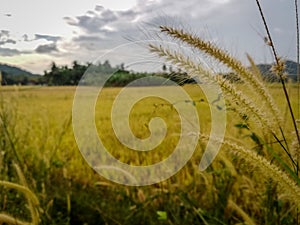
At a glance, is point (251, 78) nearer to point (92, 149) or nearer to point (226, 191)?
point (226, 191)

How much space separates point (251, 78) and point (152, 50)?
217mm

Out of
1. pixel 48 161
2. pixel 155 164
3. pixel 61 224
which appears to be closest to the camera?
pixel 61 224

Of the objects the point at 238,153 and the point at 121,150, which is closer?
the point at 238,153

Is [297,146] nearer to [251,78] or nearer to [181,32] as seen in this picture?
[251,78]

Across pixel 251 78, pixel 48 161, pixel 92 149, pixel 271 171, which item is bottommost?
pixel 92 149

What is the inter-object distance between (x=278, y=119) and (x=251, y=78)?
10 centimetres

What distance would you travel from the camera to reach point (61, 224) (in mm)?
2154

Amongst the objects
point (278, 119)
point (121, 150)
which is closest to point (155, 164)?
point (121, 150)

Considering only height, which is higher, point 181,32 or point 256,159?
point 181,32

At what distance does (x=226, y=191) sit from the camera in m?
2.00

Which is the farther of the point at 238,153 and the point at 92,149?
the point at 92,149

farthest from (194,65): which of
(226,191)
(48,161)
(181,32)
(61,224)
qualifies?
(48,161)

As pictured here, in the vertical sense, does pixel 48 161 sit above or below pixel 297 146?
below

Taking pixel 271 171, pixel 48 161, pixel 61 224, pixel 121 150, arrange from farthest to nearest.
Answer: pixel 121 150 < pixel 48 161 < pixel 61 224 < pixel 271 171
